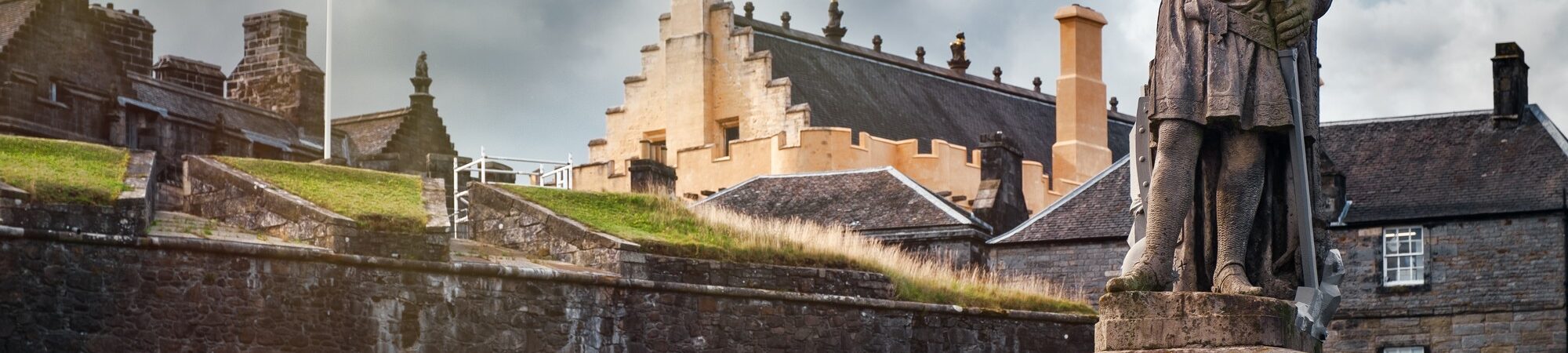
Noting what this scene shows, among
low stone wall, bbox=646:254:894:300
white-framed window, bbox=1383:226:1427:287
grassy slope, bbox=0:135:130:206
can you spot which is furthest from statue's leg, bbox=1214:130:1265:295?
white-framed window, bbox=1383:226:1427:287

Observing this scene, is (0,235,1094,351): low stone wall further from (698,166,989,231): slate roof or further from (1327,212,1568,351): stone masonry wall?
(1327,212,1568,351): stone masonry wall

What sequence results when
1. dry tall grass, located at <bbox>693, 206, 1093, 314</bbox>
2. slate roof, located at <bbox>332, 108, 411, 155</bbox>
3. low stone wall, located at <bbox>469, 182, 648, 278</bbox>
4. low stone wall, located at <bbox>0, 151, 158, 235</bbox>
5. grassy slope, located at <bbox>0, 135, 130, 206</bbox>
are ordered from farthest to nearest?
slate roof, located at <bbox>332, 108, 411, 155</bbox>, dry tall grass, located at <bbox>693, 206, 1093, 314</bbox>, low stone wall, located at <bbox>469, 182, 648, 278</bbox>, grassy slope, located at <bbox>0, 135, 130, 206</bbox>, low stone wall, located at <bbox>0, 151, 158, 235</bbox>

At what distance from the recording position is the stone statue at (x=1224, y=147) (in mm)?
10648

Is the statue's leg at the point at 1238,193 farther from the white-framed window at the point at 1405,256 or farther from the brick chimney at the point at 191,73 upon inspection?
the brick chimney at the point at 191,73

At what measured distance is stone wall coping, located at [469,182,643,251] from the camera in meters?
24.7

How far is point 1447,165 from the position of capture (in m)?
36.4

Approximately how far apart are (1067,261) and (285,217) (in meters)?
15.1

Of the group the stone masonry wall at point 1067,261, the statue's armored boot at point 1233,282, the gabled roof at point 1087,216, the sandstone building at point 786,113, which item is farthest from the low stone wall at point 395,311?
the sandstone building at point 786,113

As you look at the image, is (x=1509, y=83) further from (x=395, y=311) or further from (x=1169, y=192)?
(x=1169, y=192)

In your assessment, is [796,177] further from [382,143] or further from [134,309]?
[134,309]

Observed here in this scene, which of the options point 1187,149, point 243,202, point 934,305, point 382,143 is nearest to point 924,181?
point 382,143

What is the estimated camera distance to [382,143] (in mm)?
47281

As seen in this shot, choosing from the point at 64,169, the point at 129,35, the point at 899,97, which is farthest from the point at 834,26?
the point at 64,169

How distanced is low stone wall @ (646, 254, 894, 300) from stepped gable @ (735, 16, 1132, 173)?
22.2 m
